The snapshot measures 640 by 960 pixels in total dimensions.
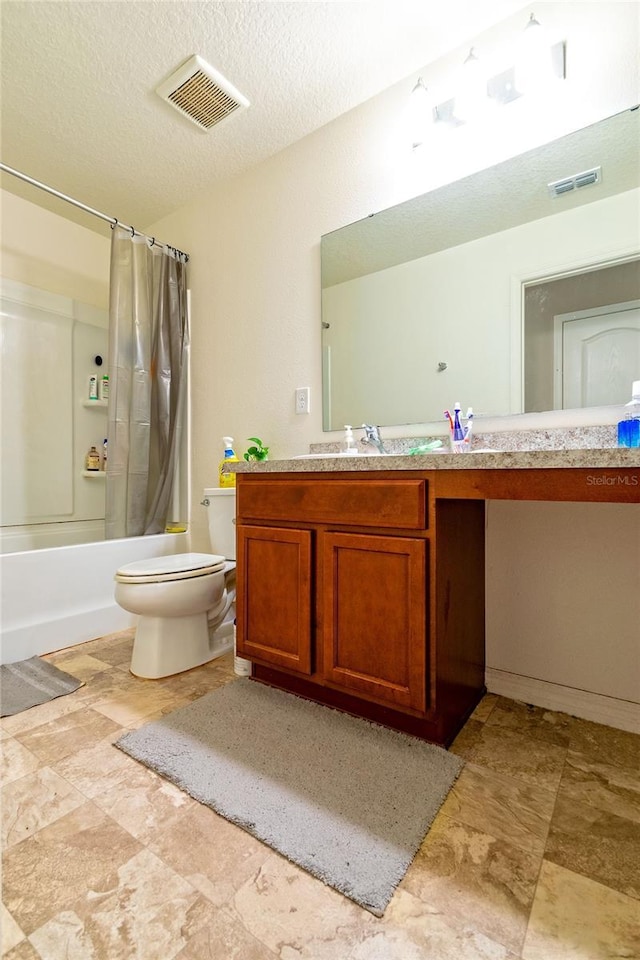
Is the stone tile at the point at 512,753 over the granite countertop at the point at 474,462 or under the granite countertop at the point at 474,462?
under

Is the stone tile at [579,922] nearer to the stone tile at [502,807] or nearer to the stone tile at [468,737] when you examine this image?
the stone tile at [502,807]

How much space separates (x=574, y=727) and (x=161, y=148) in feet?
9.42

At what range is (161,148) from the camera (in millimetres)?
2025

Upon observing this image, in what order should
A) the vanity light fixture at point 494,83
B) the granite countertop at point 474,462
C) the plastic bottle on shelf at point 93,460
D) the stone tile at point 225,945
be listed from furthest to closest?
the plastic bottle on shelf at point 93,460
the vanity light fixture at point 494,83
the granite countertop at point 474,462
the stone tile at point 225,945

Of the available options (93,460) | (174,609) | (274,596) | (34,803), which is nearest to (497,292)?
(274,596)

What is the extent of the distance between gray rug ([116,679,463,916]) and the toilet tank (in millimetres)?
686

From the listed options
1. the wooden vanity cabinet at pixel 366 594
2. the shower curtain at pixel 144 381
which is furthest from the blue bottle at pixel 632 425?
the shower curtain at pixel 144 381

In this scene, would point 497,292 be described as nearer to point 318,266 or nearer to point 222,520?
point 318,266

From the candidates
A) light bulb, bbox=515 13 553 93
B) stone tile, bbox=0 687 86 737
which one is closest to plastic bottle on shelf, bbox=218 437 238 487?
stone tile, bbox=0 687 86 737

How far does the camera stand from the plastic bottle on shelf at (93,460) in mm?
2617

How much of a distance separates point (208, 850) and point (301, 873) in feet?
0.61

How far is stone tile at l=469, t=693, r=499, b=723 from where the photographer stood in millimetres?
1288

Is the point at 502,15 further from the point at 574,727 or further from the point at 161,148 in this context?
the point at 574,727

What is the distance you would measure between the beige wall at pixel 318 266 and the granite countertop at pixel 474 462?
516 mm
